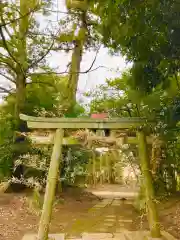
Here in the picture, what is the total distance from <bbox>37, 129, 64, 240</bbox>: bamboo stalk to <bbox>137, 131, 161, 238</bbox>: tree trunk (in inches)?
36.4

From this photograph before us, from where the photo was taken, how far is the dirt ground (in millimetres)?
4533

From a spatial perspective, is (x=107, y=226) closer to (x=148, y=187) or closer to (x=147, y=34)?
(x=148, y=187)

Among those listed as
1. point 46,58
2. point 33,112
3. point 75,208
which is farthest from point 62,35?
point 75,208

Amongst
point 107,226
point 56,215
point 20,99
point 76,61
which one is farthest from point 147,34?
point 76,61

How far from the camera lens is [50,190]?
3529mm

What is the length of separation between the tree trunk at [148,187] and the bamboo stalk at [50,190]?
3.04 feet

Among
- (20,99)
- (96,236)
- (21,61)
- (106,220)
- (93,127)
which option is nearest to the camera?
(93,127)

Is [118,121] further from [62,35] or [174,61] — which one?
[62,35]

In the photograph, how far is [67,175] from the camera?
20.7ft

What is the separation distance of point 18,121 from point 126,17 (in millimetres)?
4052

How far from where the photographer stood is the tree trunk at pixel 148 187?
3.62 m

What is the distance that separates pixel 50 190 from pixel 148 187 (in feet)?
3.54

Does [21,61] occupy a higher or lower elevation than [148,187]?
higher

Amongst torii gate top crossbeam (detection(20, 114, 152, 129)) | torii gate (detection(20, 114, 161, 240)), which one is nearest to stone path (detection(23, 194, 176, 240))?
torii gate (detection(20, 114, 161, 240))
